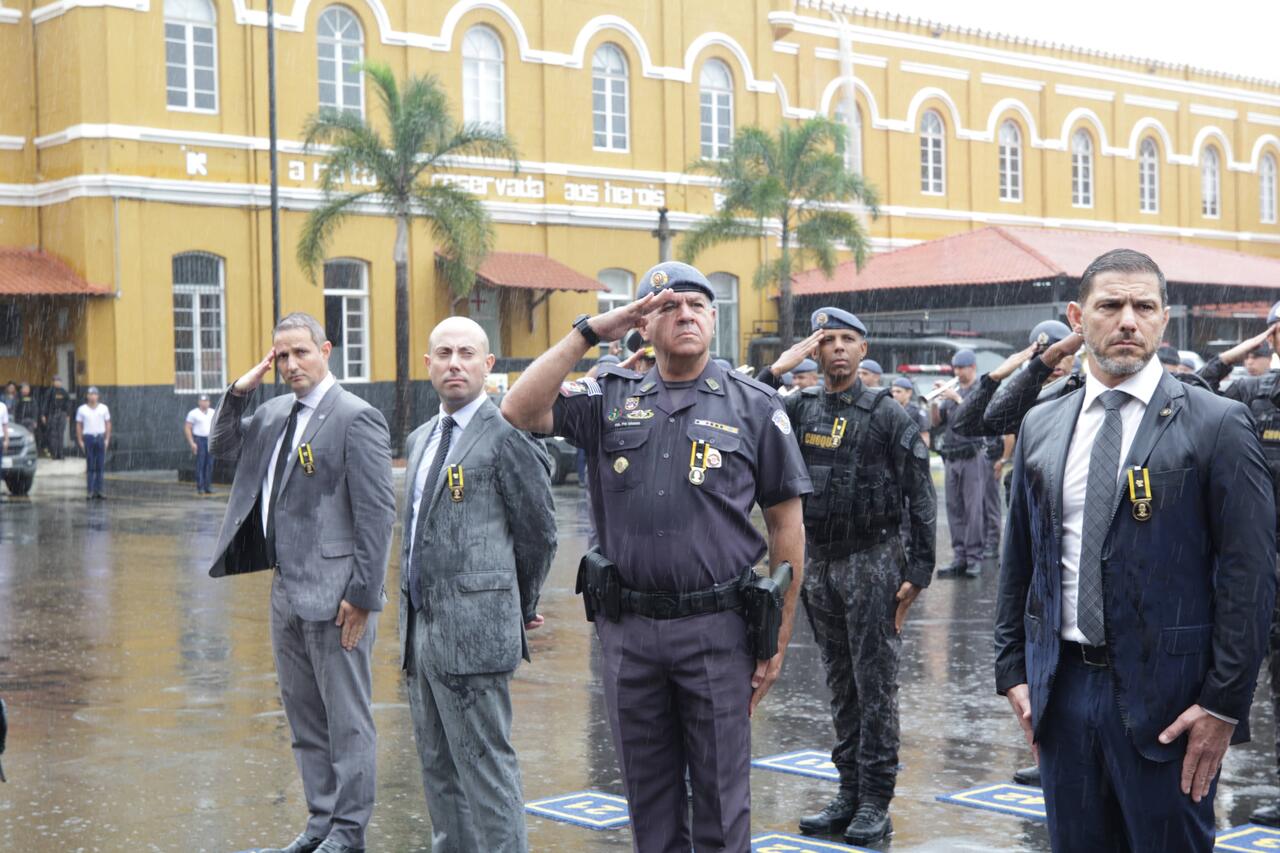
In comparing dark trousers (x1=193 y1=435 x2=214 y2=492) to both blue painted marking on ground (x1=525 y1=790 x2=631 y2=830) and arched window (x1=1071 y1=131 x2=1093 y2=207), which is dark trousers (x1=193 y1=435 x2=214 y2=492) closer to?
blue painted marking on ground (x1=525 y1=790 x2=631 y2=830)

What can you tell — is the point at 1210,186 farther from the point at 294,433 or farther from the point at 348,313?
the point at 294,433

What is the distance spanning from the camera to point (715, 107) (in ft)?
136

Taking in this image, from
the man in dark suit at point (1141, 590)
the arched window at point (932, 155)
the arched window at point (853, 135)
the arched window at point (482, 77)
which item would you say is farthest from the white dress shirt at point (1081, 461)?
the arched window at point (932, 155)

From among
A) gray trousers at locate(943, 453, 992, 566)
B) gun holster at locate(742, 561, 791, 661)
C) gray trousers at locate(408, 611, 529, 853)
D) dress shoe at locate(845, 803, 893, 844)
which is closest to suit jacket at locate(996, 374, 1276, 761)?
gun holster at locate(742, 561, 791, 661)

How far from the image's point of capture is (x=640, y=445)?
16.3 ft

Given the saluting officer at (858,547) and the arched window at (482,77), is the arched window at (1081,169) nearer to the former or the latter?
the arched window at (482,77)

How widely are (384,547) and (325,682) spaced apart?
569 mm

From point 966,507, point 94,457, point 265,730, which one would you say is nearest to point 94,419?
point 94,457

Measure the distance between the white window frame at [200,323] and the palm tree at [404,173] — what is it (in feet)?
7.31

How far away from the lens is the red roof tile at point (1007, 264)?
39.1 metres

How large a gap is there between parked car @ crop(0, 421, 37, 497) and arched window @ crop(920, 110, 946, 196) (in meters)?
28.2

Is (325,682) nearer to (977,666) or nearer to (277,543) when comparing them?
(277,543)

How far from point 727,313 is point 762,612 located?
37.2 metres

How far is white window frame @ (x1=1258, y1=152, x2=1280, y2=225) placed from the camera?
184ft
